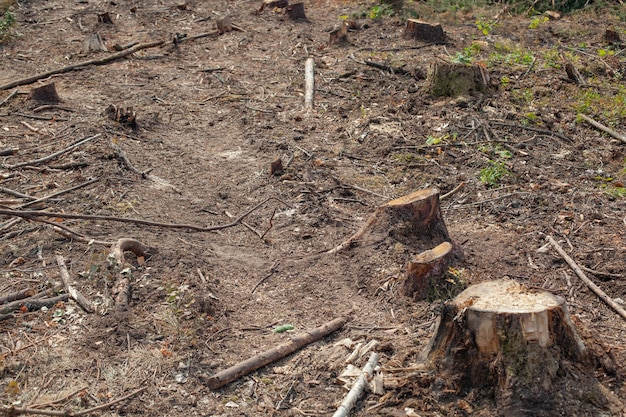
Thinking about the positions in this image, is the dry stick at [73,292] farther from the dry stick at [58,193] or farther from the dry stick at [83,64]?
the dry stick at [83,64]

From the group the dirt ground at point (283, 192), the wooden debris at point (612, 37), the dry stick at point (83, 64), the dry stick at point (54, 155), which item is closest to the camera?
the dirt ground at point (283, 192)

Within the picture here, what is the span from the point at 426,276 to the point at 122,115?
468 cm

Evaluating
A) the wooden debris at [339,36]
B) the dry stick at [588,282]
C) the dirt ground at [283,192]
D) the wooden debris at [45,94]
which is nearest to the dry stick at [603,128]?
the dirt ground at [283,192]

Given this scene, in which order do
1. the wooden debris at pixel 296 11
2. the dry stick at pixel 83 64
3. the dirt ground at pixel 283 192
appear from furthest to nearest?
the wooden debris at pixel 296 11
the dry stick at pixel 83 64
the dirt ground at pixel 283 192

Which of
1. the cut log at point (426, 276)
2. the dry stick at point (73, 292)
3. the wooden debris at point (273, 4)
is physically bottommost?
the wooden debris at point (273, 4)

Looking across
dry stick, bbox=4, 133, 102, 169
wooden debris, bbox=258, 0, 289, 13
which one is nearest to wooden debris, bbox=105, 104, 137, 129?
dry stick, bbox=4, 133, 102, 169

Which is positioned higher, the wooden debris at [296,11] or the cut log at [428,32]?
the cut log at [428,32]

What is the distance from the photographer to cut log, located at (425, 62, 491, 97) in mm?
8664

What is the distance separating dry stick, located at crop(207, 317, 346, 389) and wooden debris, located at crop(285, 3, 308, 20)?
8.79 m

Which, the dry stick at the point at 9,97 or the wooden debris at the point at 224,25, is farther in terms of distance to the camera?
the wooden debris at the point at 224,25

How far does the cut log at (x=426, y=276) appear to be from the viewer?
5051mm

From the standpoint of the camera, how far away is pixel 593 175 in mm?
7168

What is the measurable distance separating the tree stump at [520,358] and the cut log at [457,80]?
5.14 m

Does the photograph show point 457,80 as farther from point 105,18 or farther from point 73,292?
point 105,18
